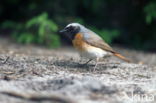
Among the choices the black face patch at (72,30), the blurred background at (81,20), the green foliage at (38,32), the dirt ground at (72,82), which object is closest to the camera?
the dirt ground at (72,82)

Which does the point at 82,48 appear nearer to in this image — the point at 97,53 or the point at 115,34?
the point at 97,53

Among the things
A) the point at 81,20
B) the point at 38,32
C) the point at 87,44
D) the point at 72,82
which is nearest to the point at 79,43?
the point at 87,44

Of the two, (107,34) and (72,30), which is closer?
(72,30)

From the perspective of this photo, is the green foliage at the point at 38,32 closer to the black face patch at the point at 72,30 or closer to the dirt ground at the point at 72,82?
the dirt ground at the point at 72,82

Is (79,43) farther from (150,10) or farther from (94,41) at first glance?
(150,10)

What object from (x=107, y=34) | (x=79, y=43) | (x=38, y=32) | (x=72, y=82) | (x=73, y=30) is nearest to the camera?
(x=72, y=82)

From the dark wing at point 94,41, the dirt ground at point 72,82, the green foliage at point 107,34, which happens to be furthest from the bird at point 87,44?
the green foliage at point 107,34
